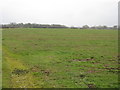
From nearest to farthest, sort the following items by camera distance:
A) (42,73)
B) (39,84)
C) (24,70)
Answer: (39,84)
(42,73)
(24,70)

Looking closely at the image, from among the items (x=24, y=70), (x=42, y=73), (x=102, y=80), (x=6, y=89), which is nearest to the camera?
(x=6, y=89)

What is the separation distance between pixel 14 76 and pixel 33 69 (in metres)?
3.22

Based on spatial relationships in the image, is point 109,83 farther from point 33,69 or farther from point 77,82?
point 33,69

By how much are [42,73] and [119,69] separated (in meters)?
8.46

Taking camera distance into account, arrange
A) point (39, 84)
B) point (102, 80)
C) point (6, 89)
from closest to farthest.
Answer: point (6, 89) < point (39, 84) < point (102, 80)

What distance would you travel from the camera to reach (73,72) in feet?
63.5

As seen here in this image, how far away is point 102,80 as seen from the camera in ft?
55.6

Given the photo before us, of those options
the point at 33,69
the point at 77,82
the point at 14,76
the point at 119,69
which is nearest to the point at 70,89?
the point at 77,82

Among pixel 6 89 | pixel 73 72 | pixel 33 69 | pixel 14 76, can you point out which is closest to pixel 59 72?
pixel 73 72

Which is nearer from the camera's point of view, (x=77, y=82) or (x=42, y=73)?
(x=77, y=82)

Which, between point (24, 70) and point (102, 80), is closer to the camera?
point (102, 80)

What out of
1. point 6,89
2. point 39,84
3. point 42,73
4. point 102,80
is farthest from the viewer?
point 42,73

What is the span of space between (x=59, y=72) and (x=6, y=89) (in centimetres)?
632

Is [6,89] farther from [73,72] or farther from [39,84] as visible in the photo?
[73,72]
